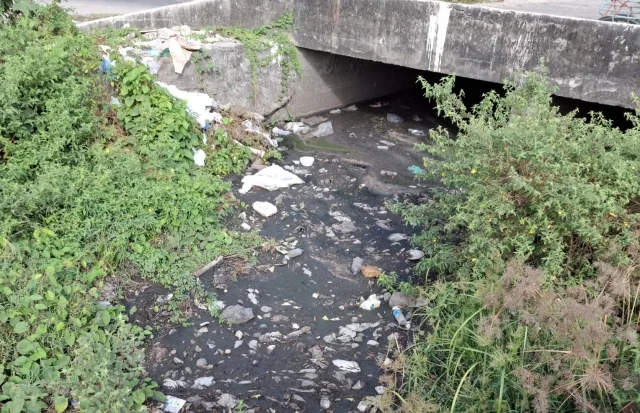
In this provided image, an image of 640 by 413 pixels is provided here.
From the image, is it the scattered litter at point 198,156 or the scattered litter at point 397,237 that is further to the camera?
the scattered litter at point 198,156

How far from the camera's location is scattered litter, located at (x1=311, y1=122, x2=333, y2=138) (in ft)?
24.8

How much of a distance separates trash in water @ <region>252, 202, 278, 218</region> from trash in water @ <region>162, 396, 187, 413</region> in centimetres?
232

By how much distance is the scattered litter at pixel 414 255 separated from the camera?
4.73 m

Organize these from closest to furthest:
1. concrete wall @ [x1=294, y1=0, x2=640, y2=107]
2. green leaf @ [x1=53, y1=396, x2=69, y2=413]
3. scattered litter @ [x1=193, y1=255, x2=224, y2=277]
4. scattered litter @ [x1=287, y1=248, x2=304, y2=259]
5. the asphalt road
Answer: green leaf @ [x1=53, y1=396, x2=69, y2=413]
scattered litter @ [x1=193, y1=255, x2=224, y2=277]
scattered litter @ [x1=287, y1=248, x2=304, y2=259]
concrete wall @ [x1=294, y1=0, x2=640, y2=107]
the asphalt road

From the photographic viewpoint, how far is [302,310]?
4.21 m

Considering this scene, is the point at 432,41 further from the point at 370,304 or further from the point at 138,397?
the point at 138,397

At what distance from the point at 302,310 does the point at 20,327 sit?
1.90m

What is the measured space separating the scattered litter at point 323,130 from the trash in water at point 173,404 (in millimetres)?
4785

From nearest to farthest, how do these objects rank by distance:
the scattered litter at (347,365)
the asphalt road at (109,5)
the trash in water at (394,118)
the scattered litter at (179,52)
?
the scattered litter at (347,365) → the scattered litter at (179,52) → the trash in water at (394,118) → the asphalt road at (109,5)

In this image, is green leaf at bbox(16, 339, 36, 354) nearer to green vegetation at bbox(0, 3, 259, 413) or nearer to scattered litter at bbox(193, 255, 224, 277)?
green vegetation at bbox(0, 3, 259, 413)

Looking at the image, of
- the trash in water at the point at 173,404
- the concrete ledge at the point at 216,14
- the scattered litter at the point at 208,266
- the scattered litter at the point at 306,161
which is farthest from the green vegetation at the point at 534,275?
the concrete ledge at the point at 216,14

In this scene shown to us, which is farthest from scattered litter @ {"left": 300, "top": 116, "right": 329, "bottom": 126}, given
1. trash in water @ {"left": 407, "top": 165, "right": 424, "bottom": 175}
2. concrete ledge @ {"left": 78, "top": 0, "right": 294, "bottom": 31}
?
trash in water @ {"left": 407, "top": 165, "right": 424, "bottom": 175}

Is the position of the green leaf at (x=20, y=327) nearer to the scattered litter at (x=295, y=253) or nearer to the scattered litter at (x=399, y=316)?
the scattered litter at (x=295, y=253)

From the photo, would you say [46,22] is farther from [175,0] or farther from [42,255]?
[175,0]
